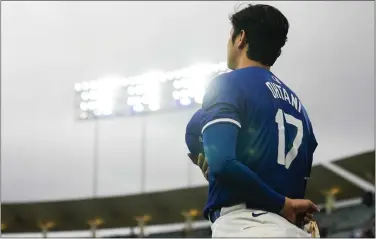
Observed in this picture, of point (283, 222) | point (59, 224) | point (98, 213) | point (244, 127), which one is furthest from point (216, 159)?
point (59, 224)

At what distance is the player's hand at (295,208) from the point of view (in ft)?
4.37

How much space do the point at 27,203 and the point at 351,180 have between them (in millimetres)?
14403

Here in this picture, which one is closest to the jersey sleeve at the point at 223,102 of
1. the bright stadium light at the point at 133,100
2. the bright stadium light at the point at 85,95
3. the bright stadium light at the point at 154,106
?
the bright stadium light at the point at 154,106

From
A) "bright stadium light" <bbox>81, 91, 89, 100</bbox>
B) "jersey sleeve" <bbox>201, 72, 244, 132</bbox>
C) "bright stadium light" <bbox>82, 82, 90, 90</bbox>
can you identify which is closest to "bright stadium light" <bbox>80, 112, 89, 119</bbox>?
"bright stadium light" <bbox>81, 91, 89, 100</bbox>

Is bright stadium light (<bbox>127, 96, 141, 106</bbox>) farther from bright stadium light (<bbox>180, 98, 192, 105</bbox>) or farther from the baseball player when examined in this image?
the baseball player

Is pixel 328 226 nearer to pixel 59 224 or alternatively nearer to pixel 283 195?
pixel 59 224

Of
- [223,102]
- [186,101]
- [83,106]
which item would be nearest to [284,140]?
[223,102]

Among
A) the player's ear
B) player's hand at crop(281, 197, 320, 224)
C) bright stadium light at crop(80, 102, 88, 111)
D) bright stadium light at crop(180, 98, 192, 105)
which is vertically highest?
the player's ear

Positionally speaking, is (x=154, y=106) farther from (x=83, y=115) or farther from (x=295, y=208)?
(x=295, y=208)

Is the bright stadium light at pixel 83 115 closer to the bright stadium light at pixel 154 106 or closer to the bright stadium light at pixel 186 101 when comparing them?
the bright stadium light at pixel 154 106

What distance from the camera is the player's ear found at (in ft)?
4.91

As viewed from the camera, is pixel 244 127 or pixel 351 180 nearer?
pixel 244 127

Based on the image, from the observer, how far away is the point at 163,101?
826 inches

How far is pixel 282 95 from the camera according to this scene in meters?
1.48
